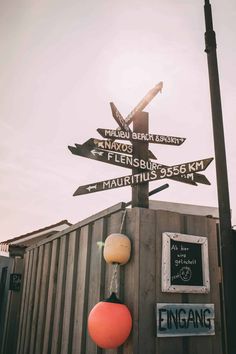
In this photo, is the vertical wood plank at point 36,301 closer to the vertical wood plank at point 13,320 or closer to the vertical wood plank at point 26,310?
the vertical wood plank at point 26,310

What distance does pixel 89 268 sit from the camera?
4539 mm

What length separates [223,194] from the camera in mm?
3055

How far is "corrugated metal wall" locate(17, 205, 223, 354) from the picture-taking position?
3.47 meters

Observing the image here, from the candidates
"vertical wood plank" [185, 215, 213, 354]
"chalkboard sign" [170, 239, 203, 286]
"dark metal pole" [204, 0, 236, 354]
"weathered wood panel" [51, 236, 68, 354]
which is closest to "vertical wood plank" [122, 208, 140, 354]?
"chalkboard sign" [170, 239, 203, 286]

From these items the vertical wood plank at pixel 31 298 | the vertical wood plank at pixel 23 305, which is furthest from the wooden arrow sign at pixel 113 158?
the vertical wood plank at pixel 23 305

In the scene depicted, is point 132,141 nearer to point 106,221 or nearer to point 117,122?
point 117,122

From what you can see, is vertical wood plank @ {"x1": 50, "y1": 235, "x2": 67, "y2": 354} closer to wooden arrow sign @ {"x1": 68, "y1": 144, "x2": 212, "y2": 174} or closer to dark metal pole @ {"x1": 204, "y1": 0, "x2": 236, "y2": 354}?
wooden arrow sign @ {"x1": 68, "y1": 144, "x2": 212, "y2": 174}

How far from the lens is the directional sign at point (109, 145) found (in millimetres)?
4566

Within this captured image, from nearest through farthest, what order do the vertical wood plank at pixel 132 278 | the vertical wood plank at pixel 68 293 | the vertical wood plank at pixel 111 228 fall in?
the vertical wood plank at pixel 132 278 → the vertical wood plank at pixel 111 228 → the vertical wood plank at pixel 68 293

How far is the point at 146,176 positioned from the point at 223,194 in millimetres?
1430

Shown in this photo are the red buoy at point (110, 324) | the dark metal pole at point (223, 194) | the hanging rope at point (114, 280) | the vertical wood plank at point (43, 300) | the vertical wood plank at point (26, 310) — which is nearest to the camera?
the dark metal pole at point (223, 194)

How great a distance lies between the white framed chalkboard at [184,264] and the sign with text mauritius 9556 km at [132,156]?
893 millimetres

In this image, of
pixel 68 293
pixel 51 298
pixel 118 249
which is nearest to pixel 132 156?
pixel 118 249

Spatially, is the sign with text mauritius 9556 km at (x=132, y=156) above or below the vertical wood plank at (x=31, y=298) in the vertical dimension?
above
